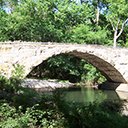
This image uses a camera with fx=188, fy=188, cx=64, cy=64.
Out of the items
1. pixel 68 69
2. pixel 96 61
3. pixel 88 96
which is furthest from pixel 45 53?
pixel 68 69

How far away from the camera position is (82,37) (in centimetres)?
2575

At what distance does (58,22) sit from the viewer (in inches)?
991

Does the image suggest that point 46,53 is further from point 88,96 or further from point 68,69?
point 68,69

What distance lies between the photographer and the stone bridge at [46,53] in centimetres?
1291

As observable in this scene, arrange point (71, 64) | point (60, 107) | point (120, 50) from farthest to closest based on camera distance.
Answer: point (71, 64), point (120, 50), point (60, 107)

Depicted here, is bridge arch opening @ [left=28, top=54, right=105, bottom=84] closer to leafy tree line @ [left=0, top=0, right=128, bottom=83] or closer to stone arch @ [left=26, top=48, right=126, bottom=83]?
leafy tree line @ [left=0, top=0, right=128, bottom=83]

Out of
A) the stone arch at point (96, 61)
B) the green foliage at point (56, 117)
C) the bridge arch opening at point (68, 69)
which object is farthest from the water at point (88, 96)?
the bridge arch opening at point (68, 69)

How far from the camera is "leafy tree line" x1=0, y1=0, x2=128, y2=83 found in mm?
22719

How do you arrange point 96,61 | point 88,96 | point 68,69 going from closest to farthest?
point 88,96 < point 96,61 < point 68,69

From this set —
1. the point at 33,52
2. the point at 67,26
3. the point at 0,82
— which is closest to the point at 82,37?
the point at 67,26

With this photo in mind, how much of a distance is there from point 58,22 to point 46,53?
12.2 meters

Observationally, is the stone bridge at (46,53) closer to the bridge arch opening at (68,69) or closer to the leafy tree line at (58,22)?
the bridge arch opening at (68,69)

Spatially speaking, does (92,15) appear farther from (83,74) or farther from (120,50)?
(120,50)

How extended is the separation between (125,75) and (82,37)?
10186mm
